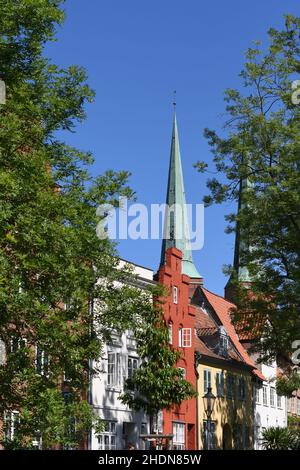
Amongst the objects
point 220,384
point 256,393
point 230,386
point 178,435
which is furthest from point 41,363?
point 256,393

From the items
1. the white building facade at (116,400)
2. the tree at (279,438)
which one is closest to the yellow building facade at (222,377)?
the tree at (279,438)

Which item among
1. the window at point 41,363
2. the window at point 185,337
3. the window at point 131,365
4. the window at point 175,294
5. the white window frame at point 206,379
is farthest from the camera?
the white window frame at point 206,379

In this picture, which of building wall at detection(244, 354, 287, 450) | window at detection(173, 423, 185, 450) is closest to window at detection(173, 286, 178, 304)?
window at detection(173, 423, 185, 450)

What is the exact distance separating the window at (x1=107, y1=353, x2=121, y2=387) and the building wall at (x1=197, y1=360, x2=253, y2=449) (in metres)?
9.06

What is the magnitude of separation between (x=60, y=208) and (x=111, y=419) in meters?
19.5

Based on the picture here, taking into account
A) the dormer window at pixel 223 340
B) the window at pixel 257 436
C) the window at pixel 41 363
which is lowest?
the window at pixel 257 436

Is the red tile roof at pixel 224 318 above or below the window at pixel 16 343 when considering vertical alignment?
above

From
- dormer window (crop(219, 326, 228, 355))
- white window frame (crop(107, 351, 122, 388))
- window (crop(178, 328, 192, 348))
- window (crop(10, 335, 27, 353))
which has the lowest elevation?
window (crop(10, 335, 27, 353))

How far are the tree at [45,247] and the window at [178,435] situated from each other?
1918cm

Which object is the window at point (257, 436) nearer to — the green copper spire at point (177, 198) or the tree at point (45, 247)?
the green copper spire at point (177, 198)

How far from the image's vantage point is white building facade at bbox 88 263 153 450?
135ft

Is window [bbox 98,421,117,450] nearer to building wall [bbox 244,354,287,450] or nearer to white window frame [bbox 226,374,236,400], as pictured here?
white window frame [bbox 226,374,236,400]

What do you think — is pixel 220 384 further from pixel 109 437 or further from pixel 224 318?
pixel 109 437

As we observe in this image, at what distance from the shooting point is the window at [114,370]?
42.6m
